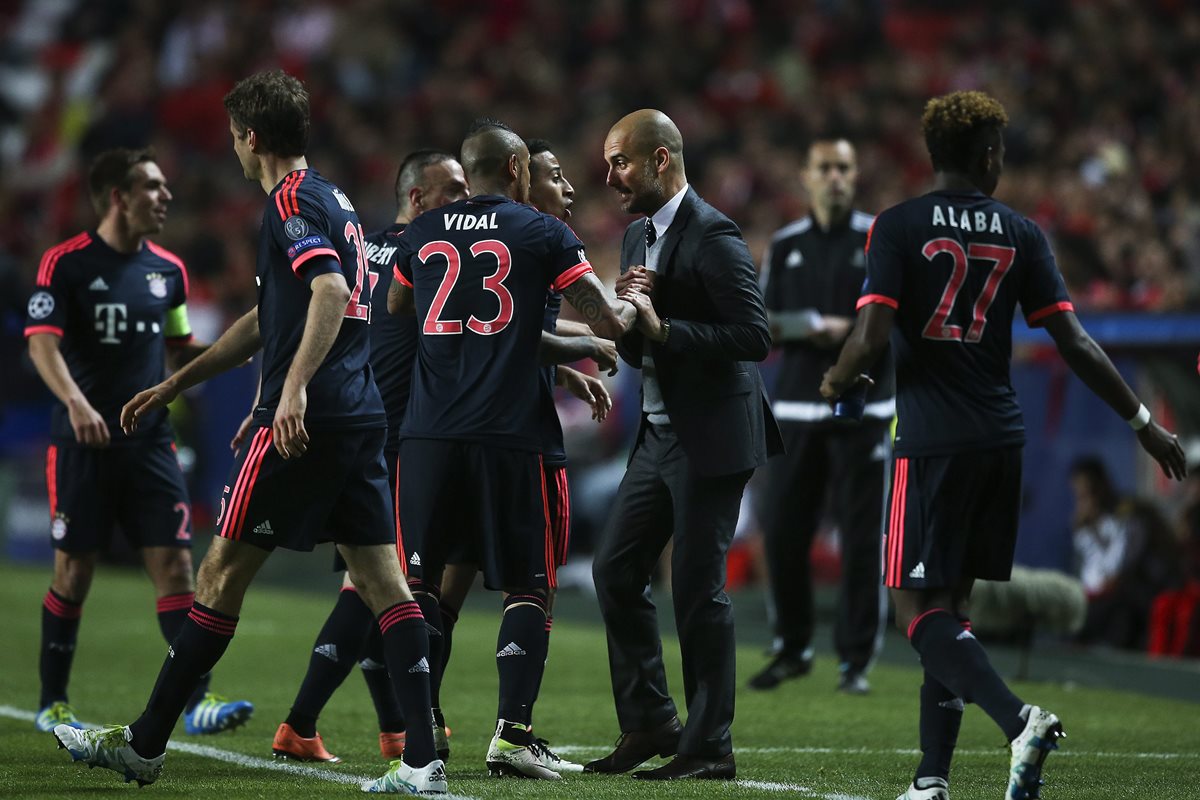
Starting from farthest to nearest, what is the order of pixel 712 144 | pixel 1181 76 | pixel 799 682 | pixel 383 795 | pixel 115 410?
pixel 712 144 < pixel 1181 76 < pixel 799 682 < pixel 115 410 < pixel 383 795

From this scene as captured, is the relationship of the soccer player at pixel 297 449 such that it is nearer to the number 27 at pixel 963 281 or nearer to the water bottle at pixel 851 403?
the water bottle at pixel 851 403

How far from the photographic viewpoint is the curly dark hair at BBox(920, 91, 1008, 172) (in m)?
5.87

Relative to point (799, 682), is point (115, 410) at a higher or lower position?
higher

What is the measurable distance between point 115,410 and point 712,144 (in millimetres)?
12827

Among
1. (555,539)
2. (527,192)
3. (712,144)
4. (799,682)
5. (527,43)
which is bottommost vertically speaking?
(799,682)

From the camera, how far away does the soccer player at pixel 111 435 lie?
7762 mm

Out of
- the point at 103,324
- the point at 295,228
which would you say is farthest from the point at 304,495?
the point at 103,324

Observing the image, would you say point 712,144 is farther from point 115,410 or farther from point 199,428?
point 115,410

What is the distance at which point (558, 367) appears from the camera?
6.79m

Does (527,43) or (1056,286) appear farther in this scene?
(527,43)

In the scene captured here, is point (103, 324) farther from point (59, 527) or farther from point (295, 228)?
point (295, 228)

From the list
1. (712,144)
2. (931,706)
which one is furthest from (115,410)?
(712,144)

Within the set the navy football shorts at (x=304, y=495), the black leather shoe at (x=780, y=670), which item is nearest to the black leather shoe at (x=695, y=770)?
the navy football shorts at (x=304, y=495)

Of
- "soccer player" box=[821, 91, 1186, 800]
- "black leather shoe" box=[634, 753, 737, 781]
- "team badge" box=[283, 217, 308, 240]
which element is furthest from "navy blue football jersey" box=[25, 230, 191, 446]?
"soccer player" box=[821, 91, 1186, 800]
